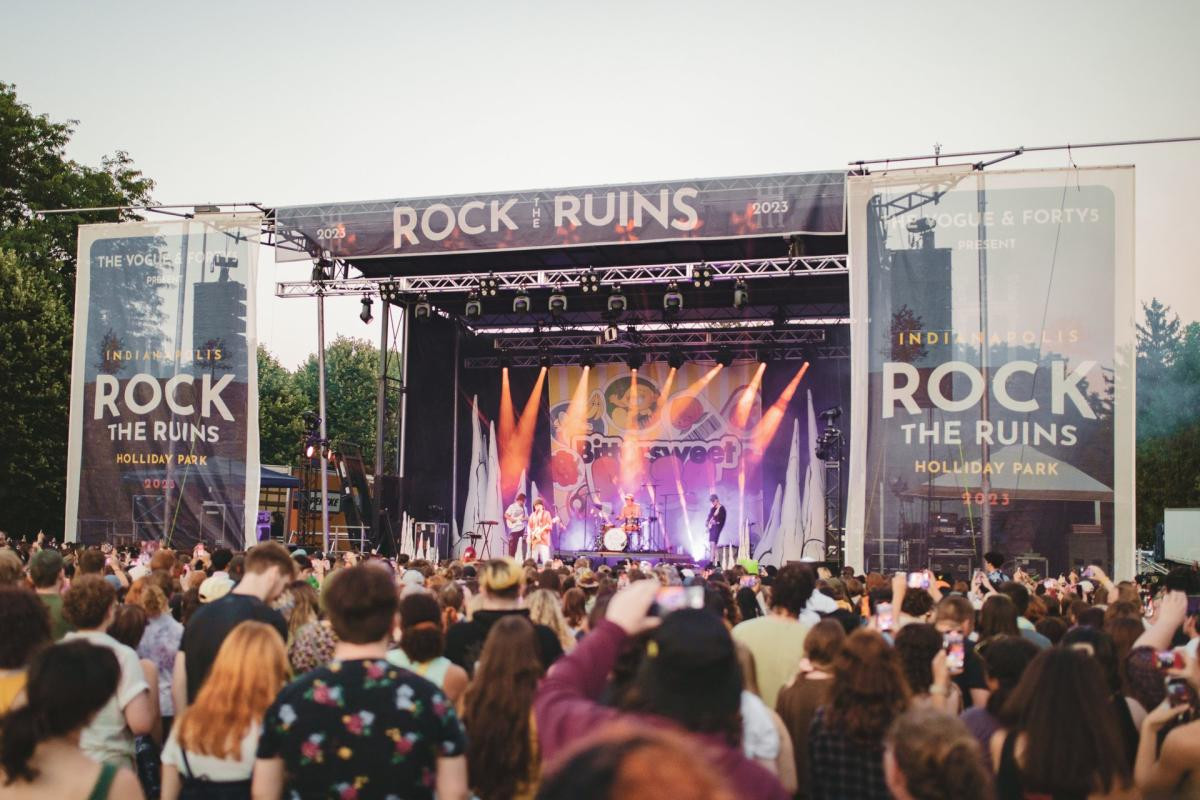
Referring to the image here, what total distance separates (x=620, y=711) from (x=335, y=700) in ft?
3.30

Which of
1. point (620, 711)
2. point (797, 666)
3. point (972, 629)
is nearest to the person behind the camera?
point (620, 711)

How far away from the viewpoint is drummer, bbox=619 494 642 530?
71.3ft

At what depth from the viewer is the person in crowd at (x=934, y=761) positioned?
2.42m

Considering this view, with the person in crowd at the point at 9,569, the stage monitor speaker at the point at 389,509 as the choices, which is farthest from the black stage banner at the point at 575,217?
the person in crowd at the point at 9,569

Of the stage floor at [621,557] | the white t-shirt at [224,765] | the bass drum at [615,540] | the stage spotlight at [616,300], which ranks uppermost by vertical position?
the stage spotlight at [616,300]

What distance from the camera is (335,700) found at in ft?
9.01

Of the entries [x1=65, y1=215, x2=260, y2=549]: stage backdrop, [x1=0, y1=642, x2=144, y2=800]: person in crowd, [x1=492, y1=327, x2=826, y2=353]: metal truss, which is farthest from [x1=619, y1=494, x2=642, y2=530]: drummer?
[x1=0, y1=642, x2=144, y2=800]: person in crowd

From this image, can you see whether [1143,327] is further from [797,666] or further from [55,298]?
[797,666]

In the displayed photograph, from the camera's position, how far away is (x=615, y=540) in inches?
845

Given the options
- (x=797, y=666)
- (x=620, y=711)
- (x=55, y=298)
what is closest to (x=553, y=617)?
(x=797, y=666)

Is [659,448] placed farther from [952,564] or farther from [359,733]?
[359,733]

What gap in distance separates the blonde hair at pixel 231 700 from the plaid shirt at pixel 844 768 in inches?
67.0

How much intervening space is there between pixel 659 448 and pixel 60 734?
2090cm

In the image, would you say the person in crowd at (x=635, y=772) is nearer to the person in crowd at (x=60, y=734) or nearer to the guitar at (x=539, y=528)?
the person in crowd at (x=60, y=734)
